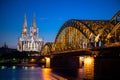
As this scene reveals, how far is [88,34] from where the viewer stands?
72.4 metres

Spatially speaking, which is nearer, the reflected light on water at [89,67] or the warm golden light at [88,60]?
the reflected light on water at [89,67]

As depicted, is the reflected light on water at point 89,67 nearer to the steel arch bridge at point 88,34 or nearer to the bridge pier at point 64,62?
the steel arch bridge at point 88,34

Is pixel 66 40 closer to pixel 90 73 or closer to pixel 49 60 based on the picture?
pixel 49 60

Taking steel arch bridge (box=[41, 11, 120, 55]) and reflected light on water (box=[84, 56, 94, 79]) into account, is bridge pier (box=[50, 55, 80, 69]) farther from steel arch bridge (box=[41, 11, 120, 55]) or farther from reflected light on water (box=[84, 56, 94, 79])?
reflected light on water (box=[84, 56, 94, 79])

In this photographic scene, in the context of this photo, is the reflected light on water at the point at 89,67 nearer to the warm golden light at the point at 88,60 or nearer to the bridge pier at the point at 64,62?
the warm golden light at the point at 88,60

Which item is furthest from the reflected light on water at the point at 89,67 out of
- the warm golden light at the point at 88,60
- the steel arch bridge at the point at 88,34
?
the steel arch bridge at the point at 88,34

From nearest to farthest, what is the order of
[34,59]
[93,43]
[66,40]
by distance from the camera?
[93,43], [66,40], [34,59]

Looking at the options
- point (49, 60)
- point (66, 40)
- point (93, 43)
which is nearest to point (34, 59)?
point (49, 60)

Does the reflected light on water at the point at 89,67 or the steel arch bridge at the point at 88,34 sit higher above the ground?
the steel arch bridge at the point at 88,34

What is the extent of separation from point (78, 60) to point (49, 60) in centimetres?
1163

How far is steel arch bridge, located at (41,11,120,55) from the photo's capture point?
53.1 meters

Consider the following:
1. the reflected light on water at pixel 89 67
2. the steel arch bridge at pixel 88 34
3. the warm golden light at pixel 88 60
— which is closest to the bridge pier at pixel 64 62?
the steel arch bridge at pixel 88 34

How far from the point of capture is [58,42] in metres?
106

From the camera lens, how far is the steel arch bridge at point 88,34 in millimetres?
53125
